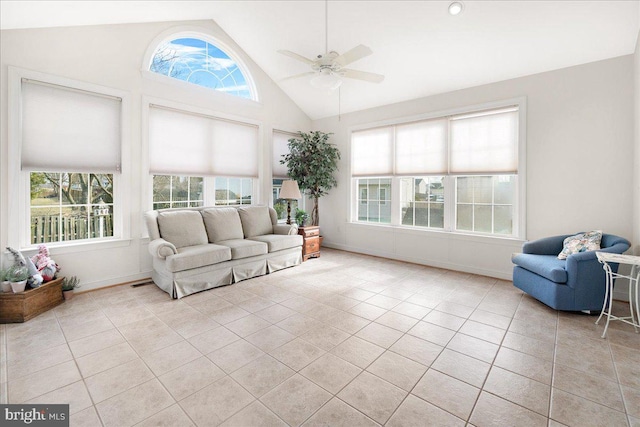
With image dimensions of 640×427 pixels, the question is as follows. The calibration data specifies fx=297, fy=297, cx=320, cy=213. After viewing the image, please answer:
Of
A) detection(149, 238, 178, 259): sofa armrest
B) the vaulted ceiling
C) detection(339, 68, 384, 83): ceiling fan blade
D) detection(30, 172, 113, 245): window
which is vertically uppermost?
the vaulted ceiling

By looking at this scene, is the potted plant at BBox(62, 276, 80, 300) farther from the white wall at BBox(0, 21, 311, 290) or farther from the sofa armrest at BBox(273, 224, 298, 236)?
the sofa armrest at BBox(273, 224, 298, 236)

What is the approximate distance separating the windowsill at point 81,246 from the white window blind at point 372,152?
4265mm

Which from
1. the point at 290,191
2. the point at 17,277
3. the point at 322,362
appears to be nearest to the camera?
the point at 322,362

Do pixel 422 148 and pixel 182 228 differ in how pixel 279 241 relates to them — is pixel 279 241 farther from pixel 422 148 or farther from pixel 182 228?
pixel 422 148

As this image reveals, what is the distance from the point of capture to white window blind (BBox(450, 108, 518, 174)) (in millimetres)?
4316

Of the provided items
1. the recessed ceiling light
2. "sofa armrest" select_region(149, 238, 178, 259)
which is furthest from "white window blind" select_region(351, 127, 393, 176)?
"sofa armrest" select_region(149, 238, 178, 259)

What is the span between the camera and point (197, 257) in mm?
3734

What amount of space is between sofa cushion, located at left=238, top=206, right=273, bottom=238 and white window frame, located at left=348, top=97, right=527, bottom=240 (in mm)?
1889

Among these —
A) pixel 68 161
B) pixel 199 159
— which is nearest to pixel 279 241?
pixel 199 159

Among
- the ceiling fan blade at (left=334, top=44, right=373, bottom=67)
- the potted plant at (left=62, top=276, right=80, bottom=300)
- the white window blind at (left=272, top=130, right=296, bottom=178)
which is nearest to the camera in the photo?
the ceiling fan blade at (left=334, top=44, right=373, bottom=67)

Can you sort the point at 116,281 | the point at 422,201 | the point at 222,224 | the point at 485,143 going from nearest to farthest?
the point at 116,281, the point at 485,143, the point at 222,224, the point at 422,201

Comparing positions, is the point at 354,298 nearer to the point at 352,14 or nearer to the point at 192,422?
the point at 192,422

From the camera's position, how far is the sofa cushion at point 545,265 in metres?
3.09

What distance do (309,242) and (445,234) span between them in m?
2.40
